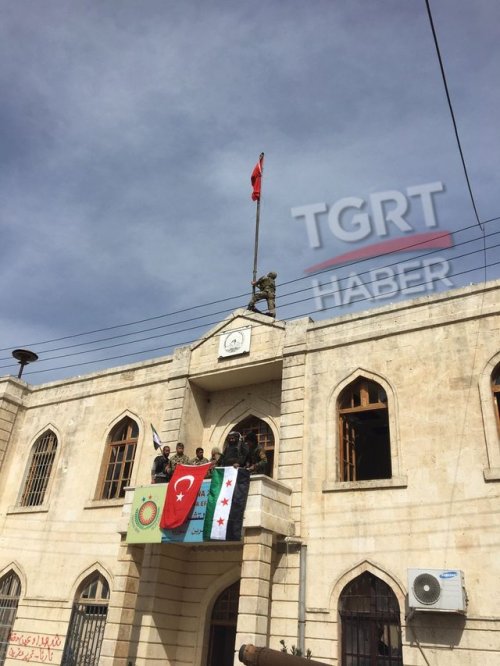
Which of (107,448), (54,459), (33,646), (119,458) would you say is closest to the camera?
(33,646)

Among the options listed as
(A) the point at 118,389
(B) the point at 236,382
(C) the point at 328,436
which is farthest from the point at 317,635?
(A) the point at 118,389

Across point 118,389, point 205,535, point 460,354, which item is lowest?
point 205,535

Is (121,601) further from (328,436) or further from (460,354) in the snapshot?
(460,354)

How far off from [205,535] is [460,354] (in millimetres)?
6207

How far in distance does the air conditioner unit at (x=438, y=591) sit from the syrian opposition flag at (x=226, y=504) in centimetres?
329

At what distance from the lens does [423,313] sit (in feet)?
41.5

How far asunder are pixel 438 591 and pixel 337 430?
385cm

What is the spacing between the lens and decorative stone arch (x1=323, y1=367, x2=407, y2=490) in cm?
1152

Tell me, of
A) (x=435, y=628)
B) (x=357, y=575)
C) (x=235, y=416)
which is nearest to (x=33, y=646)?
(x=235, y=416)

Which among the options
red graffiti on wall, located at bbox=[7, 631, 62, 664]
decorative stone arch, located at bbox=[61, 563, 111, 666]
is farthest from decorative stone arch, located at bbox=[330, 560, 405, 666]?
red graffiti on wall, located at bbox=[7, 631, 62, 664]

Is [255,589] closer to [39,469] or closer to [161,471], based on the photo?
[161,471]

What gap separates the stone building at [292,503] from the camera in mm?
10508

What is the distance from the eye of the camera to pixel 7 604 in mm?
15898

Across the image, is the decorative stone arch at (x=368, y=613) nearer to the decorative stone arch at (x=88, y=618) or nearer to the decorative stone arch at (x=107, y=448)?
the decorative stone arch at (x=88, y=618)
